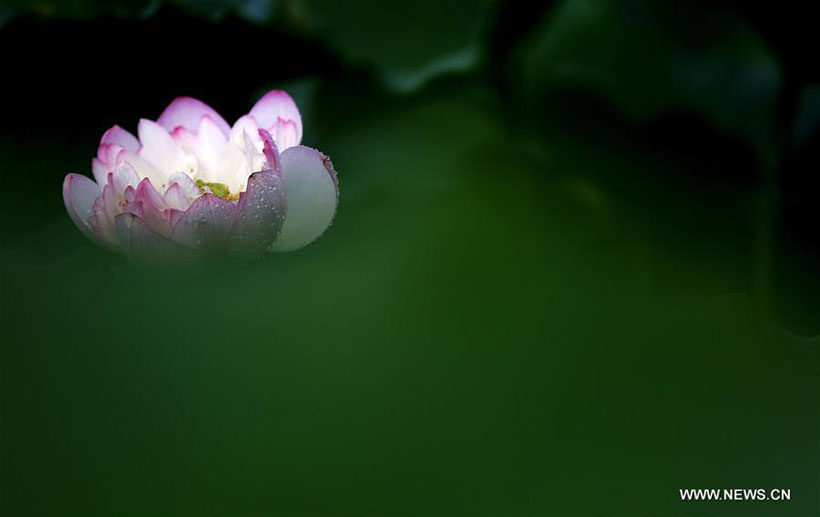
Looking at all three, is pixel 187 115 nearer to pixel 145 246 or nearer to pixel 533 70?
pixel 145 246

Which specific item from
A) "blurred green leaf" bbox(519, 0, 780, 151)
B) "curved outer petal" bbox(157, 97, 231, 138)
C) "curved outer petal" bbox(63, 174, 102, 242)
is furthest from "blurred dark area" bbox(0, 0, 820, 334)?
"curved outer petal" bbox(63, 174, 102, 242)

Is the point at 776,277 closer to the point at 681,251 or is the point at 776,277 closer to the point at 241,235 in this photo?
the point at 681,251

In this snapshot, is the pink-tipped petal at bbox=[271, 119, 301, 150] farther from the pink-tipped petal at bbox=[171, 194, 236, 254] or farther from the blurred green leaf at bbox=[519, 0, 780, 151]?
the blurred green leaf at bbox=[519, 0, 780, 151]

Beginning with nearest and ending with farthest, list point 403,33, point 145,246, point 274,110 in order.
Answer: point 145,246
point 274,110
point 403,33

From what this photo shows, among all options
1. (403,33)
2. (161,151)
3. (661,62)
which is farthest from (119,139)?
(661,62)

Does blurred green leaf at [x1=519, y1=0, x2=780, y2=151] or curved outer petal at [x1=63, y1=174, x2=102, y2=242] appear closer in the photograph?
curved outer petal at [x1=63, y1=174, x2=102, y2=242]

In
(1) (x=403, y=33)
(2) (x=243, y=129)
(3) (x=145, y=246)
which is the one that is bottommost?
(3) (x=145, y=246)

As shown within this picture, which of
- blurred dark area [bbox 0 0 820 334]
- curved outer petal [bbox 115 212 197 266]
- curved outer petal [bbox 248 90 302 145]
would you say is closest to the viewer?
curved outer petal [bbox 115 212 197 266]

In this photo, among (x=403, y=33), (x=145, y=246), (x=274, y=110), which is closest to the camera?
(x=145, y=246)
